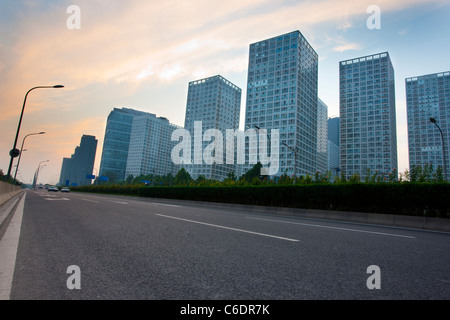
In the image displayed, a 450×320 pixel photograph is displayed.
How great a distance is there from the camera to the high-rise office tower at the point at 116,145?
182250 mm

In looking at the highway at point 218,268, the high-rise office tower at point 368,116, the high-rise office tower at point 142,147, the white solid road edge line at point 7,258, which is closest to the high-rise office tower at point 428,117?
the high-rise office tower at point 368,116

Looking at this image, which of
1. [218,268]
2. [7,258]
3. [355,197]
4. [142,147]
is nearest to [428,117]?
[355,197]

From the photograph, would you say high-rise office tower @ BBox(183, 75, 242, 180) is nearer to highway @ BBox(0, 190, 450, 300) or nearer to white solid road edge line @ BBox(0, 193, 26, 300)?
white solid road edge line @ BBox(0, 193, 26, 300)

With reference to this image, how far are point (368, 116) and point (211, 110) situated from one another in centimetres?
9539

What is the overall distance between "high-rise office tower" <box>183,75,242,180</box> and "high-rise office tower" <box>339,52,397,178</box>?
72509mm

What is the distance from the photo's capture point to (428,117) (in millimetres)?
143500

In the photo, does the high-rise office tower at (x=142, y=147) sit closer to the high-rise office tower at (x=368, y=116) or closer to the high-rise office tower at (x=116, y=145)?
the high-rise office tower at (x=116, y=145)

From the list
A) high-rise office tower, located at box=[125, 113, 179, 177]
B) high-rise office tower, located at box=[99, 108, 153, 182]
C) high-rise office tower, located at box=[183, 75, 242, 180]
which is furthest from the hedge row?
high-rise office tower, located at box=[99, 108, 153, 182]

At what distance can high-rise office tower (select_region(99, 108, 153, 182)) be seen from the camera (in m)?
182

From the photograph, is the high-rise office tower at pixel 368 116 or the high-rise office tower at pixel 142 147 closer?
the high-rise office tower at pixel 368 116

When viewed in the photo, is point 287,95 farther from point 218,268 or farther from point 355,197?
point 218,268

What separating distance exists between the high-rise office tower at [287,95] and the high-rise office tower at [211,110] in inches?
1182
